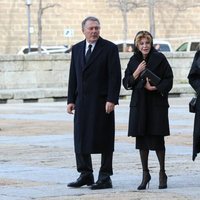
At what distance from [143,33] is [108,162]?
150cm

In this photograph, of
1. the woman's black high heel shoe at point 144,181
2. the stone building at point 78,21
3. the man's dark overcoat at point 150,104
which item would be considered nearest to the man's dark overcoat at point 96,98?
the man's dark overcoat at point 150,104

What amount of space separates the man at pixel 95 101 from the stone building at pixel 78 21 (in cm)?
4585

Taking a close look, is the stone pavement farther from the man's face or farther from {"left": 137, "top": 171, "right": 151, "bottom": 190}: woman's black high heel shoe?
the man's face

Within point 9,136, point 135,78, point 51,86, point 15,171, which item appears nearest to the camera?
point 135,78

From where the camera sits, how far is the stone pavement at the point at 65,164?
1060 centimetres

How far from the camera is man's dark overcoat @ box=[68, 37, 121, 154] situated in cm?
1112

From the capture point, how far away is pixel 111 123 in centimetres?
1123

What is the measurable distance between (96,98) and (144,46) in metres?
0.79

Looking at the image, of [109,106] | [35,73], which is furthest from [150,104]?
[35,73]

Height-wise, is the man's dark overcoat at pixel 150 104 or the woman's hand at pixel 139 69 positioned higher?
the woman's hand at pixel 139 69

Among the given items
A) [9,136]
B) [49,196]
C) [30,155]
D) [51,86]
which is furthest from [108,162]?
[51,86]

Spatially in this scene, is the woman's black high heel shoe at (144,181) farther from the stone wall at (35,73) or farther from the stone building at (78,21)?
the stone building at (78,21)

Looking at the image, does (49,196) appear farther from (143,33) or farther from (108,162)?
(143,33)

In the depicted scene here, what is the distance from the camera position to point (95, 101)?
36.6 ft
